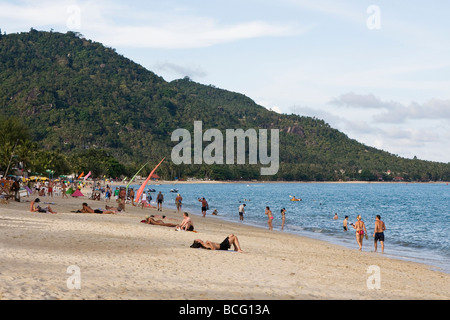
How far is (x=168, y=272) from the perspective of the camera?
38.6 feet

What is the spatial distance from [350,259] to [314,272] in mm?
5482

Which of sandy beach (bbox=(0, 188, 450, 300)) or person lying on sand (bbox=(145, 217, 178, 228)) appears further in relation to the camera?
person lying on sand (bbox=(145, 217, 178, 228))

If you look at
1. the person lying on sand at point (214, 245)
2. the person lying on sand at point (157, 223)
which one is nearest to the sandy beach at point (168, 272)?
the person lying on sand at point (214, 245)

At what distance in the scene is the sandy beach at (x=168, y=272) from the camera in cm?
948

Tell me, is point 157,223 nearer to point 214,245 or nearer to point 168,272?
point 214,245

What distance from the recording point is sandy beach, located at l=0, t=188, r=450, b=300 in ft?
31.1

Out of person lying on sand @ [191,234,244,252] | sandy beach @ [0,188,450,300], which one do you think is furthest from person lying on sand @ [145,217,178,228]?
person lying on sand @ [191,234,244,252]

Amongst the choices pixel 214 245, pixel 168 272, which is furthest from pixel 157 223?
pixel 168 272

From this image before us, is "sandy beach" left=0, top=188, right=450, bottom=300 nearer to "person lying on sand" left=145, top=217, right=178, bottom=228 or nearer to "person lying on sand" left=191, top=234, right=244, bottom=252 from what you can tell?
"person lying on sand" left=191, top=234, right=244, bottom=252

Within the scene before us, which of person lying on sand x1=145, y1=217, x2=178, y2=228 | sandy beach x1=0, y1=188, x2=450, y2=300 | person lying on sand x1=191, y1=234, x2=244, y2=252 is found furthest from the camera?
person lying on sand x1=145, y1=217, x2=178, y2=228

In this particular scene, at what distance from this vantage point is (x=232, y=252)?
16.4 metres

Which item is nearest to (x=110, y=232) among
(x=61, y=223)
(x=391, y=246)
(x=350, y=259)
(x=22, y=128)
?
(x=61, y=223)

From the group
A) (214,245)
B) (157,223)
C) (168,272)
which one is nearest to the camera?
(168,272)

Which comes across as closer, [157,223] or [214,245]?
[214,245]
